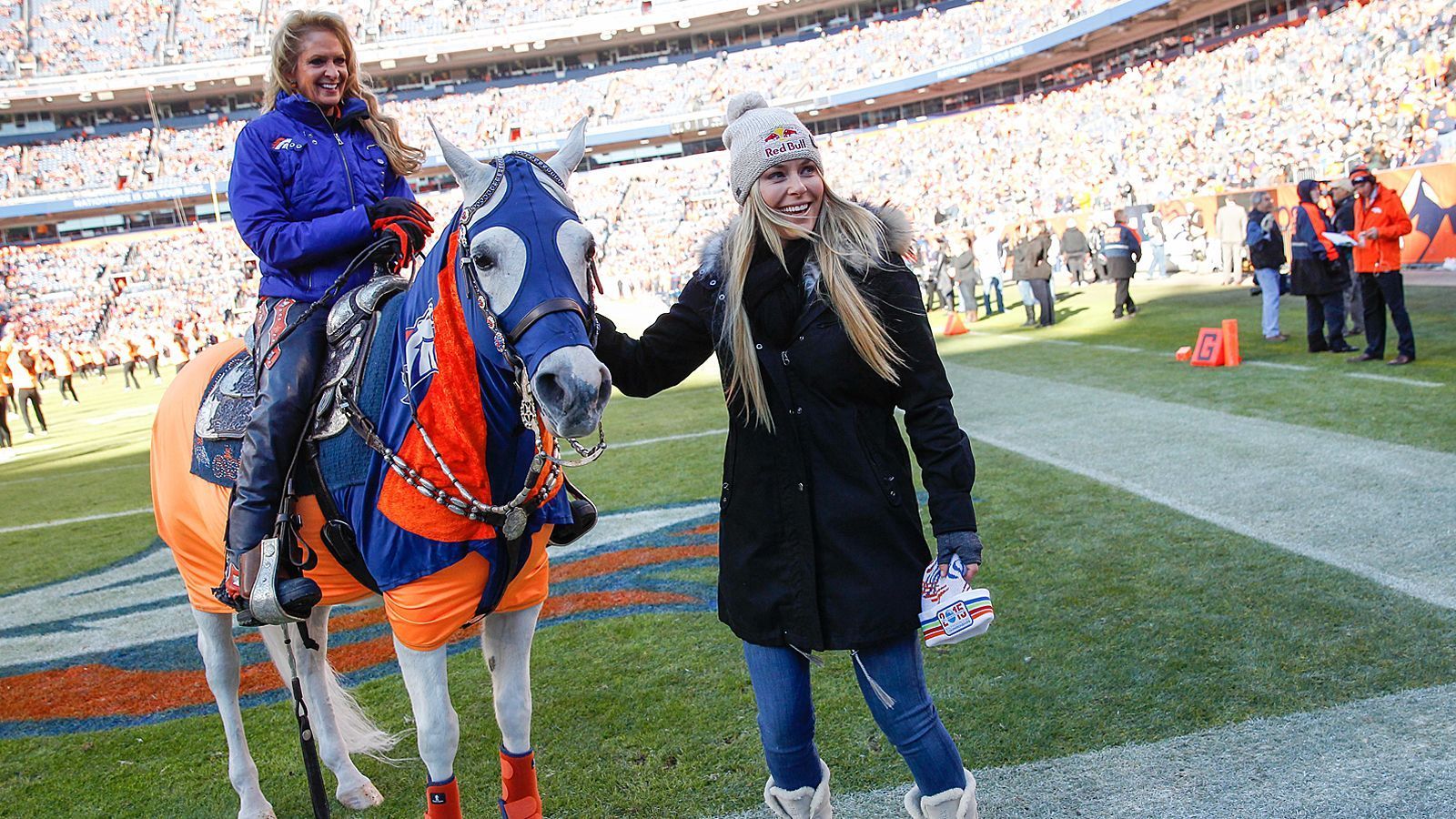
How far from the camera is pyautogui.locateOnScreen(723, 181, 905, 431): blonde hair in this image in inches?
96.3

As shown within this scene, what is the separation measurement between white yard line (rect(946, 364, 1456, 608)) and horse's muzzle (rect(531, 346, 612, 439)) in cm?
393

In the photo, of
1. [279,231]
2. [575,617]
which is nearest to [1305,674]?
[575,617]

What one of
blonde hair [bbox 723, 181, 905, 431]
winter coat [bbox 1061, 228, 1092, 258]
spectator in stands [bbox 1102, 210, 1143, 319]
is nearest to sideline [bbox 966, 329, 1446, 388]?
spectator in stands [bbox 1102, 210, 1143, 319]

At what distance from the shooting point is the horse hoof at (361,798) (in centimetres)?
376

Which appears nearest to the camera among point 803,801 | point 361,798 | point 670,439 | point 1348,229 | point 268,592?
point 803,801

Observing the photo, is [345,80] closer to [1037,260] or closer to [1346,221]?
[1346,221]

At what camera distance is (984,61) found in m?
42.2

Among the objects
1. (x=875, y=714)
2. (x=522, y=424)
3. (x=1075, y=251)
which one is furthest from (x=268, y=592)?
(x=1075, y=251)

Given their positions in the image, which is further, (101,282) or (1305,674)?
(101,282)

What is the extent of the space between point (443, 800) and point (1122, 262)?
15.3 m

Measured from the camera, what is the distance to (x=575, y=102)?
172 feet

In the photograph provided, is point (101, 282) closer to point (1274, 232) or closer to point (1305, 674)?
point (1274, 232)

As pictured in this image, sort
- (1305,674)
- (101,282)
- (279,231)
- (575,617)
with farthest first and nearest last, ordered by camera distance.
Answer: (101,282) < (575,617) < (1305,674) < (279,231)

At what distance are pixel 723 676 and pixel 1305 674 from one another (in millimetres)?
2246
